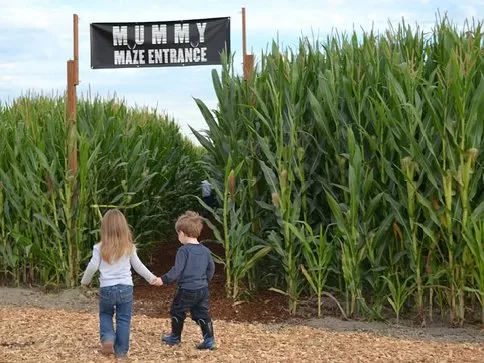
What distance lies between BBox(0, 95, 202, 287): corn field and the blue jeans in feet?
10.4

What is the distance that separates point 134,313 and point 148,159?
2.77 meters

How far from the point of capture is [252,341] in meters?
6.37

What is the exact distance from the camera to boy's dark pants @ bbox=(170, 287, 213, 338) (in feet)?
19.2

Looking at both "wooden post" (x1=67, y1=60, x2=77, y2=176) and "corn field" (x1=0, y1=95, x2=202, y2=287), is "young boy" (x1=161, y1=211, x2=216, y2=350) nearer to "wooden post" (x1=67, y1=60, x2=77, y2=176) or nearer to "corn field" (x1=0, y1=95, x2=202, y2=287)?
"corn field" (x1=0, y1=95, x2=202, y2=287)

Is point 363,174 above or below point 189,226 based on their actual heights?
above

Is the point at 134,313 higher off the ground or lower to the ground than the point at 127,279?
lower

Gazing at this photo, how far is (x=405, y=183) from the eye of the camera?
24.2ft

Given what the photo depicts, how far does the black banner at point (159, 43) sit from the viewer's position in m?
9.60

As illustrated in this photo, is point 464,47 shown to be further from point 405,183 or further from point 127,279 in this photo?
point 127,279

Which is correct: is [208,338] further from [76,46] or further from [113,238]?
[76,46]

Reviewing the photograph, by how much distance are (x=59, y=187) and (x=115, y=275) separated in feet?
11.6

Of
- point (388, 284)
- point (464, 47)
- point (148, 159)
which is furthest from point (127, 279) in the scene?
point (148, 159)

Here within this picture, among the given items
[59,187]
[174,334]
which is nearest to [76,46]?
[59,187]

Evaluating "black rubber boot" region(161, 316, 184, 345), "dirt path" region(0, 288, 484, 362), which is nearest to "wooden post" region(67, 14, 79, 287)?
"dirt path" region(0, 288, 484, 362)
